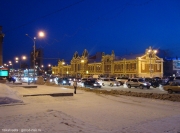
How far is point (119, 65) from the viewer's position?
89938 mm

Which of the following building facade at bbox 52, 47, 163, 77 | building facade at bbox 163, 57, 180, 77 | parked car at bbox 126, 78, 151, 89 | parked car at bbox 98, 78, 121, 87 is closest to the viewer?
parked car at bbox 126, 78, 151, 89

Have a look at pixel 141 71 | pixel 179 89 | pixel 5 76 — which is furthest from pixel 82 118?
pixel 141 71

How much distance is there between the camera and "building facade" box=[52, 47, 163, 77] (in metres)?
81.3

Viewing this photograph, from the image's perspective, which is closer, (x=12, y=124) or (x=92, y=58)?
(x=12, y=124)

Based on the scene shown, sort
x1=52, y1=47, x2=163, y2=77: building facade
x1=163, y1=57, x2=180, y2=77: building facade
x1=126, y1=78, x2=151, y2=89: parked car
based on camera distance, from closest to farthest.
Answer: x1=126, y1=78, x2=151, y2=89: parked car → x1=52, y1=47, x2=163, y2=77: building facade → x1=163, y1=57, x2=180, y2=77: building facade

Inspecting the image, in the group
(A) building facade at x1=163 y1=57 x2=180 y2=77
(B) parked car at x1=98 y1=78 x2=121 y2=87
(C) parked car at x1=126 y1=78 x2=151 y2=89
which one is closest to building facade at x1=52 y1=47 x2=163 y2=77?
(A) building facade at x1=163 y1=57 x2=180 y2=77

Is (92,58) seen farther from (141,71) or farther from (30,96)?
(30,96)

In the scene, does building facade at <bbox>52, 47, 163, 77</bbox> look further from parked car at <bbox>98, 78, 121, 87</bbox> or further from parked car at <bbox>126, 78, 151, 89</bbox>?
parked car at <bbox>126, 78, 151, 89</bbox>

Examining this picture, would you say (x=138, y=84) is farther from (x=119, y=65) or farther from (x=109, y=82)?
(x=119, y=65)

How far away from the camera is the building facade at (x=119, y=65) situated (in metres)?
81.3

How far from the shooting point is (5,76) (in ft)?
180

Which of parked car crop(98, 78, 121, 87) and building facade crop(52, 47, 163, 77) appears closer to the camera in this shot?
parked car crop(98, 78, 121, 87)

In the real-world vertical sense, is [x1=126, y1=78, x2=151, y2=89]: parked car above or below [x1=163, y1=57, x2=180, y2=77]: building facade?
below

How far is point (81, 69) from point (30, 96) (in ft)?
313
